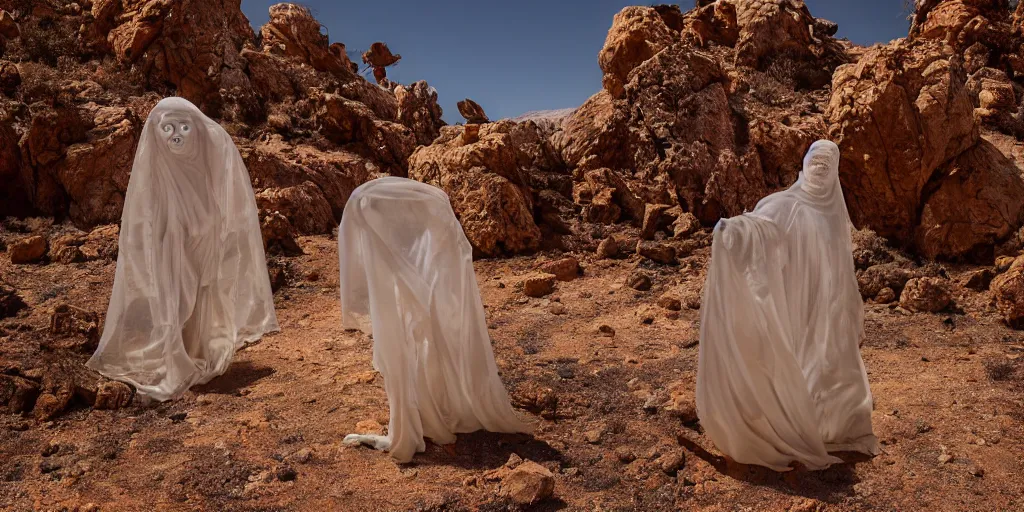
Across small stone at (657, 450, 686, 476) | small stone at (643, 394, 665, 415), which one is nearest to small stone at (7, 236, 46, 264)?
small stone at (643, 394, 665, 415)

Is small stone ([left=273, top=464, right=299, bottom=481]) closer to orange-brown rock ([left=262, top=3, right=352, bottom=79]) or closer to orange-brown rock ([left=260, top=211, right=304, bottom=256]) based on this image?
orange-brown rock ([left=260, top=211, right=304, bottom=256])

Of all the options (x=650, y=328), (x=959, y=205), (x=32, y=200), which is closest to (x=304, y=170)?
(x=32, y=200)

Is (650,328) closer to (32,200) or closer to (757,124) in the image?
(757,124)

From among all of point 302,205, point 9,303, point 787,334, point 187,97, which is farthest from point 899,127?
point 187,97

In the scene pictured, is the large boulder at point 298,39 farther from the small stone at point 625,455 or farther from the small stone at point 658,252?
the small stone at point 625,455

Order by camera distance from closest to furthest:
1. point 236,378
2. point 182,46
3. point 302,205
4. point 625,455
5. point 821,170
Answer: point 821,170 < point 625,455 < point 236,378 < point 302,205 < point 182,46

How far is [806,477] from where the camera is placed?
407cm

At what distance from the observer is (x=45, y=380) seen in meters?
5.07

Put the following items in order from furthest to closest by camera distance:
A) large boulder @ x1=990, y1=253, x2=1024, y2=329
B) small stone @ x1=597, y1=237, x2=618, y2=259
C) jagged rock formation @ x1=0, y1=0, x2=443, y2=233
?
jagged rock formation @ x1=0, y1=0, x2=443, y2=233
small stone @ x1=597, y1=237, x2=618, y2=259
large boulder @ x1=990, y1=253, x2=1024, y2=329

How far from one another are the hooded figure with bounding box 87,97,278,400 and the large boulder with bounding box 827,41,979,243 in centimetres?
750

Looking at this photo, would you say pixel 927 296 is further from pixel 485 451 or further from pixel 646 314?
pixel 485 451

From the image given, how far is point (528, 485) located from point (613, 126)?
376 inches

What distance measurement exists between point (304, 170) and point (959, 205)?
10760 millimetres

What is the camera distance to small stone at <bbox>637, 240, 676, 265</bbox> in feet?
31.6
